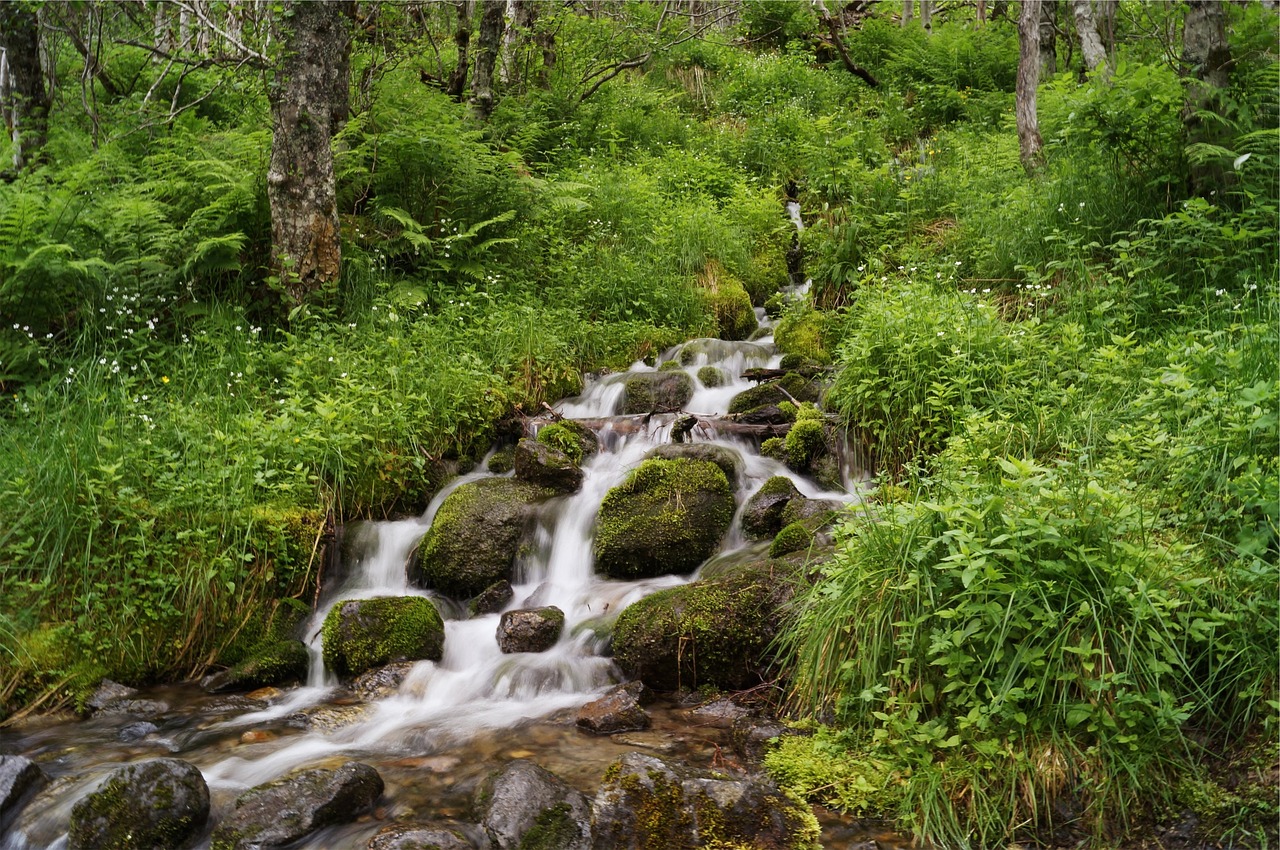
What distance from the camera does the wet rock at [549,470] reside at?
7.16m

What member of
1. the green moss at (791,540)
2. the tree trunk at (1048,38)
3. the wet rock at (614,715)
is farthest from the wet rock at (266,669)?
the tree trunk at (1048,38)

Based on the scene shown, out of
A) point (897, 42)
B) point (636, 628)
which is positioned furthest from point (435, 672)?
point (897, 42)

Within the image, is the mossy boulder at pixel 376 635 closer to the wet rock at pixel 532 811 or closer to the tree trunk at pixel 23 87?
the wet rock at pixel 532 811

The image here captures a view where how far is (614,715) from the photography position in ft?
15.7

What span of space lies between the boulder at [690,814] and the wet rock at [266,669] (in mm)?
2725

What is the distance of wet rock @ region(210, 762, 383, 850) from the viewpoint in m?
3.81

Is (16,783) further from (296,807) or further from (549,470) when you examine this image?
(549,470)

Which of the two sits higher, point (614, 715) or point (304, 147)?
point (304, 147)

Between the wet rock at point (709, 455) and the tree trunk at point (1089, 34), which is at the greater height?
the tree trunk at point (1089, 34)

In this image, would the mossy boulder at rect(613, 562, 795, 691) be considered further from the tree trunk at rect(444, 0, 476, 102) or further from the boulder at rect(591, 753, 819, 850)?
the tree trunk at rect(444, 0, 476, 102)

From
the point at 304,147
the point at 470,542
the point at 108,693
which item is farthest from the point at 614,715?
the point at 304,147

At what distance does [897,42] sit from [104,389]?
17267mm

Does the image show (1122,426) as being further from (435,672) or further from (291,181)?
(291,181)

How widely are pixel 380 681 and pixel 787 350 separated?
5798mm
